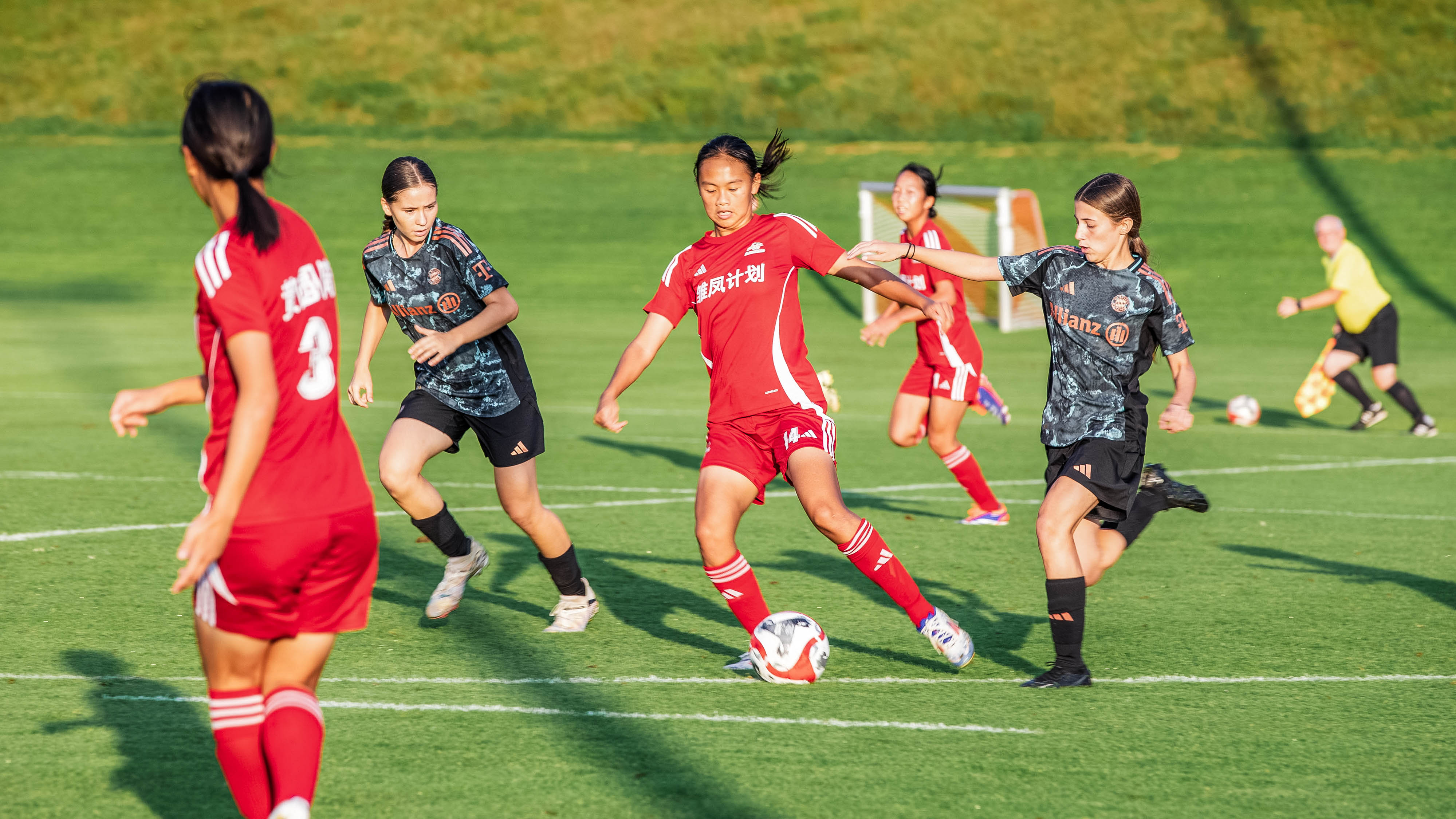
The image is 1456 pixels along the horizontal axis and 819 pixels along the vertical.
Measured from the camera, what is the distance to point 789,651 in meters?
5.41

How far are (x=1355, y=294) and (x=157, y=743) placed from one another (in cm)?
1120

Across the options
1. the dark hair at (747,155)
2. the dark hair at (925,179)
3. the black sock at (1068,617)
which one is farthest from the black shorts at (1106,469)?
the dark hair at (925,179)

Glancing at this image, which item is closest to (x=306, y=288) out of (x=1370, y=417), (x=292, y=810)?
(x=292, y=810)

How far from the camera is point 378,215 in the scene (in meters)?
28.1

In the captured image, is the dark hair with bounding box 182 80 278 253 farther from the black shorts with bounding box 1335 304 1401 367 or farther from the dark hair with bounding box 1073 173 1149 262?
the black shorts with bounding box 1335 304 1401 367

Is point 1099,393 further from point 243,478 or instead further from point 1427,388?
point 1427,388

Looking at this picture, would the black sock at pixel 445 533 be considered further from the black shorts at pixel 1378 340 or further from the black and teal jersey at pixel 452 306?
the black shorts at pixel 1378 340

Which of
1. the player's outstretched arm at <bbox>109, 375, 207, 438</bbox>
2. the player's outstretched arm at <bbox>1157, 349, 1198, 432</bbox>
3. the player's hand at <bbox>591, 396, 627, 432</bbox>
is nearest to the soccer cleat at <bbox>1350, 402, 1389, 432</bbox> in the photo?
the player's outstretched arm at <bbox>1157, 349, 1198, 432</bbox>

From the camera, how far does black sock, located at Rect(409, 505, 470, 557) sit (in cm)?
624

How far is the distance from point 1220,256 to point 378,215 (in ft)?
51.8

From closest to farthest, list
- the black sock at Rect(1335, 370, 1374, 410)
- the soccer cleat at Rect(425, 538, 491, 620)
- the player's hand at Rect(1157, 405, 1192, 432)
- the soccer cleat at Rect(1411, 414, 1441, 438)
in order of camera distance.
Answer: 1. the player's hand at Rect(1157, 405, 1192, 432)
2. the soccer cleat at Rect(425, 538, 491, 620)
3. the soccer cleat at Rect(1411, 414, 1441, 438)
4. the black sock at Rect(1335, 370, 1374, 410)

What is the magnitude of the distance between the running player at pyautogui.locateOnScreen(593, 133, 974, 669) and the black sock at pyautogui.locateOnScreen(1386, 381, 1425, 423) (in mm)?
8587

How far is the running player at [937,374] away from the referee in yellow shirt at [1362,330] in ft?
17.0

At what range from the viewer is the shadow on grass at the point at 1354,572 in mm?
7031
